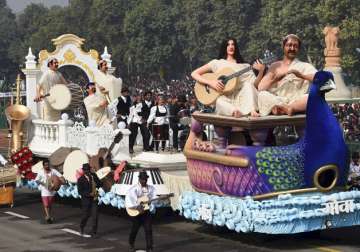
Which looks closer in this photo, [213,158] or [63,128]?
[213,158]

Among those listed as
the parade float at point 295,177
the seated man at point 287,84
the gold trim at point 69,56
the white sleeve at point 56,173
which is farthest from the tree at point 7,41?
the parade float at point 295,177

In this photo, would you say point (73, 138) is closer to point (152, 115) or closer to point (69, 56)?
point (152, 115)

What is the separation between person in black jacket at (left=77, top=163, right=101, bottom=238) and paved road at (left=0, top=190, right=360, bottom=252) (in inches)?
11.3

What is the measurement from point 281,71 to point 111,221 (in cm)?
569

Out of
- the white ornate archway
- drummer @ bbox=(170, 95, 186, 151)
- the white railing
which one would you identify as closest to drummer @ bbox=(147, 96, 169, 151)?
drummer @ bbox=(170, 95, 186, 151)

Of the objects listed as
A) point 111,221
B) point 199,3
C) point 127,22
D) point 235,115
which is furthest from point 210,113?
point 127,22

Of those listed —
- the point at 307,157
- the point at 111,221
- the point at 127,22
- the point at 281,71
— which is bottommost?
the point at 111,221

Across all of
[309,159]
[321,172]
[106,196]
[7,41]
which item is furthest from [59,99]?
[7,41]

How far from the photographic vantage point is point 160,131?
22.1 metres

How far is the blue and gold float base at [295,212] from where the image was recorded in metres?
16.2

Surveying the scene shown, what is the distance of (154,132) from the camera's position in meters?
22.2

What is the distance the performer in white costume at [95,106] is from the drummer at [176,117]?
65.8 inches

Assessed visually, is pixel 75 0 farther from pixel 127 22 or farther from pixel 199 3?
pixel 199 3

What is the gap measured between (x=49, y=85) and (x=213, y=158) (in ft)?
27.8
